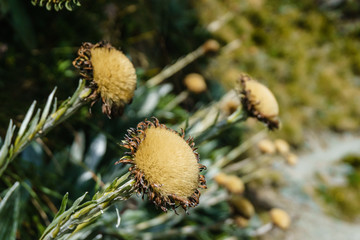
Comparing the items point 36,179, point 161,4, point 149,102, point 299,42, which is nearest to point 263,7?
point 299,42

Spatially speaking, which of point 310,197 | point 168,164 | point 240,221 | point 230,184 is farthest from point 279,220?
point 310,197

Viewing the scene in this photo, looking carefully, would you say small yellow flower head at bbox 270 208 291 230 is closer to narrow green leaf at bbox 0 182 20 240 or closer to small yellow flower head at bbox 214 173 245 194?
small yellow flower head at bbox 214 173 245 194

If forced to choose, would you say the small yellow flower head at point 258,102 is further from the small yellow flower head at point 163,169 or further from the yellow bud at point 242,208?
the yellow bud at point 242,208

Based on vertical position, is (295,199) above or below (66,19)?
below

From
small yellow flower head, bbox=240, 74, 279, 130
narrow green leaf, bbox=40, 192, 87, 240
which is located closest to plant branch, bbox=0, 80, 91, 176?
narrow green leaf, bbox=40, 192, 87, 240

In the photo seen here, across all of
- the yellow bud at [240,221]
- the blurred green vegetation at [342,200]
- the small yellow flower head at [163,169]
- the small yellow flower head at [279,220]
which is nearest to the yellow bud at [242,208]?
the yellow bud at [240,221]

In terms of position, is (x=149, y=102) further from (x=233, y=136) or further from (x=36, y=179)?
(x=233, y=136)
